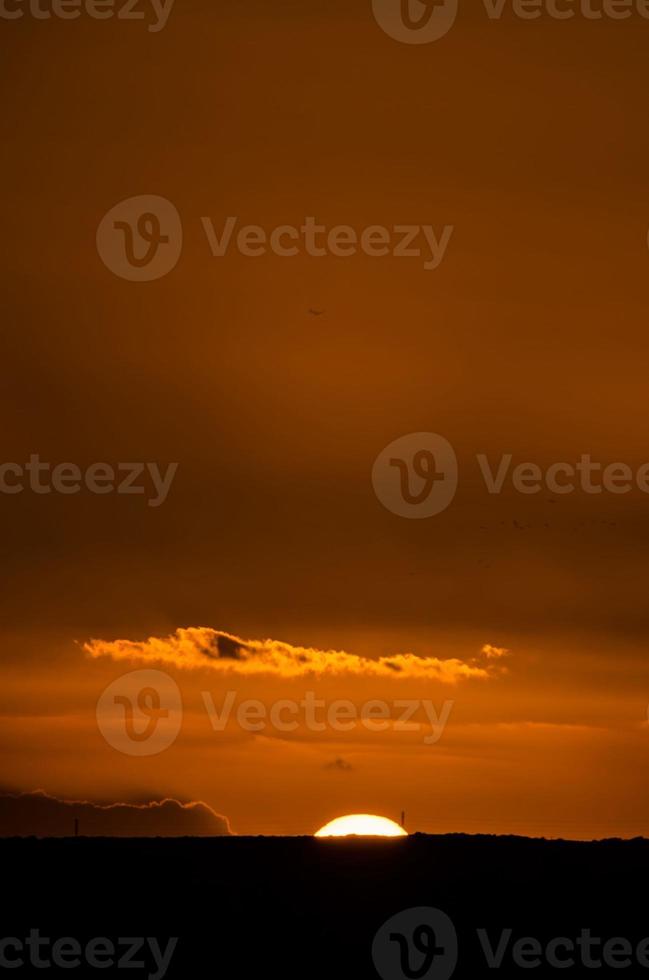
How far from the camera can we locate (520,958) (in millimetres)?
39938

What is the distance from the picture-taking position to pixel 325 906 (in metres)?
42.2

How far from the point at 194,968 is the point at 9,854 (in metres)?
7.56

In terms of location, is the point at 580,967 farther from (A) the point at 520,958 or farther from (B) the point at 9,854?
(B) the point at 9,854

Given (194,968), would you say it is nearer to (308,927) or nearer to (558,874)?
(308,927)

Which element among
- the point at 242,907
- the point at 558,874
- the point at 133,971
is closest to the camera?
the point at 133,971

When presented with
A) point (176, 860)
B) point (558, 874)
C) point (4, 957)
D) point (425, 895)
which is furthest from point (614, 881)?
point (4, 957)

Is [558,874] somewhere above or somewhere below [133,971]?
above

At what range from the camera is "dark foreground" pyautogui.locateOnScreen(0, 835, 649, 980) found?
39.6 meters

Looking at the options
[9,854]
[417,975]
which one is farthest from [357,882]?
[9,854]

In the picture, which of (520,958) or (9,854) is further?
(9,854)

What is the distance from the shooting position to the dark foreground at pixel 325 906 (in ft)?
130

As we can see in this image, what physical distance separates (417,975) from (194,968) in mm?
4791

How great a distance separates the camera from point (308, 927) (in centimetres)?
4116

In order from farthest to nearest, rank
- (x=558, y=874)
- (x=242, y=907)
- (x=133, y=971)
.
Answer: (x=558, y=874), (x=242, y=907), (x=133, y=971)
